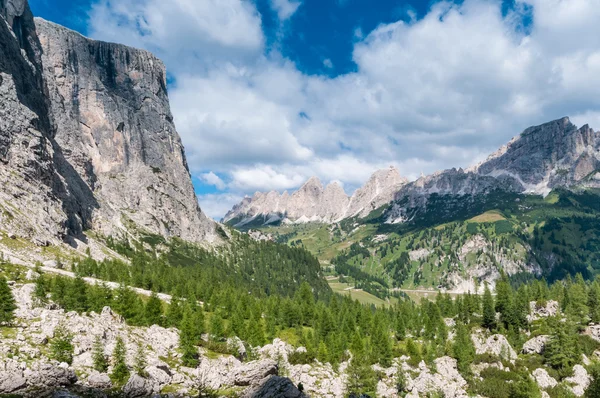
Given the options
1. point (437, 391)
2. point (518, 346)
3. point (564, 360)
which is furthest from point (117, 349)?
point (518, 346)

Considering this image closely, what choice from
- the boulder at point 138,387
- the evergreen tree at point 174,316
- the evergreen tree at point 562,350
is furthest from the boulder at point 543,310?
the boulder at point 138,387

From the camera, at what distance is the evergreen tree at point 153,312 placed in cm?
8684

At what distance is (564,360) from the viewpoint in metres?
90.7

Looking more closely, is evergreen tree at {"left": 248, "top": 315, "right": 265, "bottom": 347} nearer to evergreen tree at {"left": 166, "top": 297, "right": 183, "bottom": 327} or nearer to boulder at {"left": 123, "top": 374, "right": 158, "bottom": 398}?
evergreen tree at {"left": 166, "top": 297, "right": 183, "bottom": 327}

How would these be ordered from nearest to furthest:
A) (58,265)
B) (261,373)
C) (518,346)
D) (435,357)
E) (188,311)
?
(261,373) → (188,311) → (435,357) → (518,346) → (58,265)

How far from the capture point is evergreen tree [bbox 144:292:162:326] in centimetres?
8684

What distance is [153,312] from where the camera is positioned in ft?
292

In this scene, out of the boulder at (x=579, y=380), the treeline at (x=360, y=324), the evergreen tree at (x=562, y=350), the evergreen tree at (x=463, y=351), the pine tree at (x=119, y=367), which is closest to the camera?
the pine tree at (x=119, y=367)

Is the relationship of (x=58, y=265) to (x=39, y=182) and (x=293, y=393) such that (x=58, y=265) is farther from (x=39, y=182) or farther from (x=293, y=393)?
(x=293, y=393)

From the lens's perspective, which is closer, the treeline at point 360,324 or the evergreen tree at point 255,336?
the treeline at point 360,324

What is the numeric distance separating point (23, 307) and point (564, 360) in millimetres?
117620

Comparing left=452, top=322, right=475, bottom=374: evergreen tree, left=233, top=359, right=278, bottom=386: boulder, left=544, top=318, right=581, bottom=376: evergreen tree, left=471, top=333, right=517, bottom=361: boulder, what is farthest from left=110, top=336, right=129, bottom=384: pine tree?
left=544, top=318, right=581, bottom=376: evergreen tree

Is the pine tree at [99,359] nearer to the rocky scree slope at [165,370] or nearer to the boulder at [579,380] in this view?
the rocky scree slope at [165,370]

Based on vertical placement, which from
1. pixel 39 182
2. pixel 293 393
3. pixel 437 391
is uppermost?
pixel 39 182
